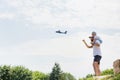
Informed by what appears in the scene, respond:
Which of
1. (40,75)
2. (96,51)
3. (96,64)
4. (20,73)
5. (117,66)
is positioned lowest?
(117,66)

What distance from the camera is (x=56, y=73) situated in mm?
93062

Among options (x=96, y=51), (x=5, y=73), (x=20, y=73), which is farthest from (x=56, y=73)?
(x=96, y=51)

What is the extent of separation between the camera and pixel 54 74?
93625 millimetres

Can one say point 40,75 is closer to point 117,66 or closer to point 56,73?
point 56,73

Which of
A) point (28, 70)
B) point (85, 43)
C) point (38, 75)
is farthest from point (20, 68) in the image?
point (85, 43)

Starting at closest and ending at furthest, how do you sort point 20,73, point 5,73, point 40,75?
point 5,73, point 20,73, point 40,75

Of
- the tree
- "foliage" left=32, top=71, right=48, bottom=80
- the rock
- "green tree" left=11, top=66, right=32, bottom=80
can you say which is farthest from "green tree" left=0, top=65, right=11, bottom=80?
the rock

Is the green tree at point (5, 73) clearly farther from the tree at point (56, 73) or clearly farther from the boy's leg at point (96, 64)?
the boy's leg at point (96, 64)

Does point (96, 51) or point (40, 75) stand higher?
point (40, 75)

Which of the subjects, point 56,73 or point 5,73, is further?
point 56,73

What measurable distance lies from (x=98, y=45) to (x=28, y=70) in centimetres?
5435

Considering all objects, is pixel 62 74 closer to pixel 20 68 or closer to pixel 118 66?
pixel 20 68

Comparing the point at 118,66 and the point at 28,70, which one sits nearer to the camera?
the point at 118,66

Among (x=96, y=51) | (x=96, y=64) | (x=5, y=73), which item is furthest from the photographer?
(x=5, y=73)
